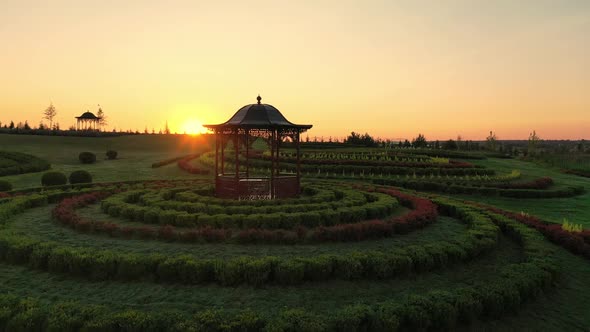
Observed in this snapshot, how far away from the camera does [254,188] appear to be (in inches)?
750

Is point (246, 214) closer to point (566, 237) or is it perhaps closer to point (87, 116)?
point (566, 237)

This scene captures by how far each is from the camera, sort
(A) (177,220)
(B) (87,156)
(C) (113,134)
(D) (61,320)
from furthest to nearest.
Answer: (C) (113,134) < (B) (87,156) < (A) (177,220) < (D) (61,320)

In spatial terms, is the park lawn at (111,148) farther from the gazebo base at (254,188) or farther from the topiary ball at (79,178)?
the gazebo base at (254,188)

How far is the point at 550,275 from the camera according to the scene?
31.1 ft

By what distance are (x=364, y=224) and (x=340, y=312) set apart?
6019 mm

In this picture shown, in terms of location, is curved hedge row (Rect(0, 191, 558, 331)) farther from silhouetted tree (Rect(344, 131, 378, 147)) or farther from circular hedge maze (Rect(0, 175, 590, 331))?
silhouetted tree (Rect(344, 131, 378, 147))

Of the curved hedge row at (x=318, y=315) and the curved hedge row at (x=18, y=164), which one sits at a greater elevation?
the curved hedge row at (x=18, y=164)

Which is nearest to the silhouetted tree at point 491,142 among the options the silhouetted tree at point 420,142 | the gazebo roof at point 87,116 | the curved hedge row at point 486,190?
the silhouetted tree at point 420,142

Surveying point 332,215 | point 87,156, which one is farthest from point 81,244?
point 87,156

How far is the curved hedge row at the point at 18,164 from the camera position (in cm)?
3294

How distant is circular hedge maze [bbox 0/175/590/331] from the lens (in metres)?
7.12

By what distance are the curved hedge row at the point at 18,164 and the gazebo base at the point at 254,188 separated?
24.3 metres

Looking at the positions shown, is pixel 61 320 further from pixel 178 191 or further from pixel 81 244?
pixel 178 191

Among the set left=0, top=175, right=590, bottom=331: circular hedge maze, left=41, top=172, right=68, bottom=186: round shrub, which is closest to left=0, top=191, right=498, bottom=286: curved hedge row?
left=0, top=175, right=590, bottom=331: circular hedge maze
